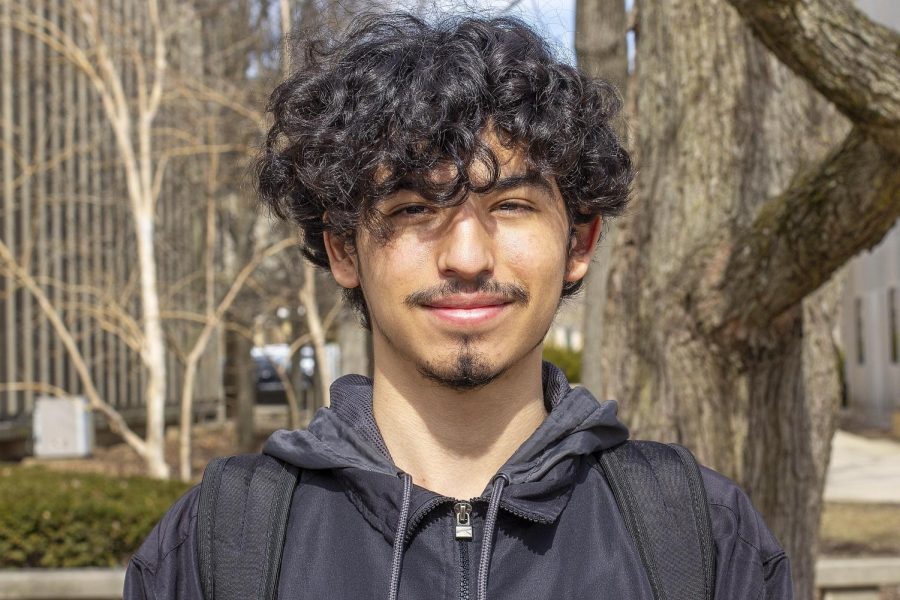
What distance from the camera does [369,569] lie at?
1756mm

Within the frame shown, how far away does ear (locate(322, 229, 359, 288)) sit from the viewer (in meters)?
2.06

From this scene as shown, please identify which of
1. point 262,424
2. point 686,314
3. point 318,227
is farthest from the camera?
point 262,424

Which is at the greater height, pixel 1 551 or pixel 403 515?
pixel 403 515

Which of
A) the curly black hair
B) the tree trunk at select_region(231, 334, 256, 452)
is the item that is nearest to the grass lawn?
the curly black hair

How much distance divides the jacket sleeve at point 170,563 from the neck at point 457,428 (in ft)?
1.18

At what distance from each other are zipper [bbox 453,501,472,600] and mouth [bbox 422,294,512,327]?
29cm

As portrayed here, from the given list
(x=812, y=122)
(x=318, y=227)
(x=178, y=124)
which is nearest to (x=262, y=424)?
(x=178, y=124)

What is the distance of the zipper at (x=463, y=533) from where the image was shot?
1727 mm

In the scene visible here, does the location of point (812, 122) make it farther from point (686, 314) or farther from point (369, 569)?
point (369, 569)

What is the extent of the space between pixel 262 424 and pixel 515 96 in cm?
1894

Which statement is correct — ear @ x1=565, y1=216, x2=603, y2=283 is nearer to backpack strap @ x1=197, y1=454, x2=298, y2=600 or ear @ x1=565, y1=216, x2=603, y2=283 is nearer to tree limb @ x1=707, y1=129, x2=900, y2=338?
backpack strap @ x1=197, y1=454, x2=298, y2=600

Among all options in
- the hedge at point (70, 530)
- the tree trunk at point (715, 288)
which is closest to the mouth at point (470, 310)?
the tree trunk at point (715, 288)

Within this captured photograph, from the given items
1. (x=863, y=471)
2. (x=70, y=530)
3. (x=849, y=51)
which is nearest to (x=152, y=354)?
(x=70, y=530)

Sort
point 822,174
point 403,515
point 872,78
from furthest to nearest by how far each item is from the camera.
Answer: point 822,174 → point 872,78 → point 403,515
